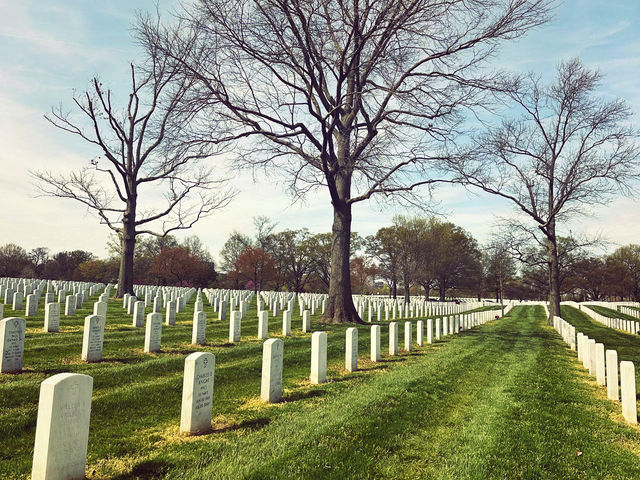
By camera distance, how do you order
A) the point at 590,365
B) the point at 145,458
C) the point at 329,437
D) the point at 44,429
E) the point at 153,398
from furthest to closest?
the point at 590,365 → the point at 153,398 → the point at 329,437 → the point at 145,458 → the point at 44,429

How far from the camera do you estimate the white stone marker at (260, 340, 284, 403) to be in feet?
19.6

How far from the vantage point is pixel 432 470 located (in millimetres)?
3938

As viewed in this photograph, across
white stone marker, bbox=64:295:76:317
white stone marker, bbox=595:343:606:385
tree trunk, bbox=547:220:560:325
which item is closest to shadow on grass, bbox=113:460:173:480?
white stone marker, bbox=595:343:606:385

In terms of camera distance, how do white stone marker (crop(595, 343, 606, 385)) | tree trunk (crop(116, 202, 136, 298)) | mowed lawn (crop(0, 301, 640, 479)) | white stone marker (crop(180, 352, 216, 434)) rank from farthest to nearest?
1. tree trunk (crop(116, 202, 136, 298))
2. white stone marker (crop(595, 343, 606, 385))
3. white stone marker (crop(180, 352, 216, 434))
4. mowed lawn (crop(0, 301, 640, 479))

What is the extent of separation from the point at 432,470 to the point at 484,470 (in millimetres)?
526

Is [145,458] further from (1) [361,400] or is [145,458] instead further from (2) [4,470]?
(1) [361,400]

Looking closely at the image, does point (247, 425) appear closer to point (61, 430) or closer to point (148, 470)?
point (148, 470)

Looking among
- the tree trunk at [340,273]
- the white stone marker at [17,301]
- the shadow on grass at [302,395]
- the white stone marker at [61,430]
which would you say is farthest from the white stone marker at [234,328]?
the white stone marker at [17,301]

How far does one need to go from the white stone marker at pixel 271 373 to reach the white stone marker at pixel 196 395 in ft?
4.11

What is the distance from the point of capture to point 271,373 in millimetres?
5992

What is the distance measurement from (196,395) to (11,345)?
420 cm

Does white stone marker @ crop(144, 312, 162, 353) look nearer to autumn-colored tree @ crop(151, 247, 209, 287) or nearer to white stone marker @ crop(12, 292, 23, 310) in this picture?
white stone marker @ crop(12, 292, 23, 310)

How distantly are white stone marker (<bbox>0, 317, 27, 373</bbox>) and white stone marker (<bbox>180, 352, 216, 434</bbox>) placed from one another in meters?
3.93

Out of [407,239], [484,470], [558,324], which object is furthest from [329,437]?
[407,239]
